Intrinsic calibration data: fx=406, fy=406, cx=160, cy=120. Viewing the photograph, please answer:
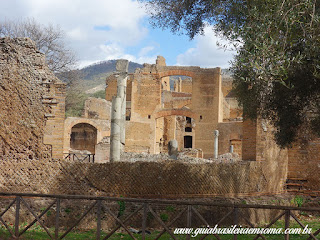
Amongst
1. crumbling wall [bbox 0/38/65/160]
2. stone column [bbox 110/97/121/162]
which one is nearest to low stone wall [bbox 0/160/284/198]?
crumbling wall [bbox 0/38/65/160]

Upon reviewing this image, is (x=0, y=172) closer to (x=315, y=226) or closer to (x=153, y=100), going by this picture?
(x=315, y=226)

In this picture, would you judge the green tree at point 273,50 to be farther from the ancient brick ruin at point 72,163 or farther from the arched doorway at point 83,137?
the arched doorway at point 83,137

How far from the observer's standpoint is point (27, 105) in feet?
27.9

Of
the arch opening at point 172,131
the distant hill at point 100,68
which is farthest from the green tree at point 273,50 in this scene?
the distant hill at point 100,68

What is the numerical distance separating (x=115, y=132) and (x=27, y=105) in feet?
15.4

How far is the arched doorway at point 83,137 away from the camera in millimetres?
32781

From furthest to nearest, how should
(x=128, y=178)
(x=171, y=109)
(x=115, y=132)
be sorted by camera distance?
1. (x=171, y=109)
2. (x=115, y=132)
3. (x=128, y=178)

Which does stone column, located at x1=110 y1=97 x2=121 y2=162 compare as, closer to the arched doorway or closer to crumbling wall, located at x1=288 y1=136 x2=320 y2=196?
crumbling wall, located at x1=288 y1=136 x2=320 y2=196

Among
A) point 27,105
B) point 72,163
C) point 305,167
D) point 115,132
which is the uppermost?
point 27,105

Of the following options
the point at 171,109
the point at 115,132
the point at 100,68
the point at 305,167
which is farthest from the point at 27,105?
the point at 100,68

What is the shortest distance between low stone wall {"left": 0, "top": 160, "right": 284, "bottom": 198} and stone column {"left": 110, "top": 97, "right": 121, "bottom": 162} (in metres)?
3.79

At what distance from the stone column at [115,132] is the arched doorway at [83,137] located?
1932cm

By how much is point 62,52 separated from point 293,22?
69.7 ft

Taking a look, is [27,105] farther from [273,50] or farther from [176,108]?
[176,108]
